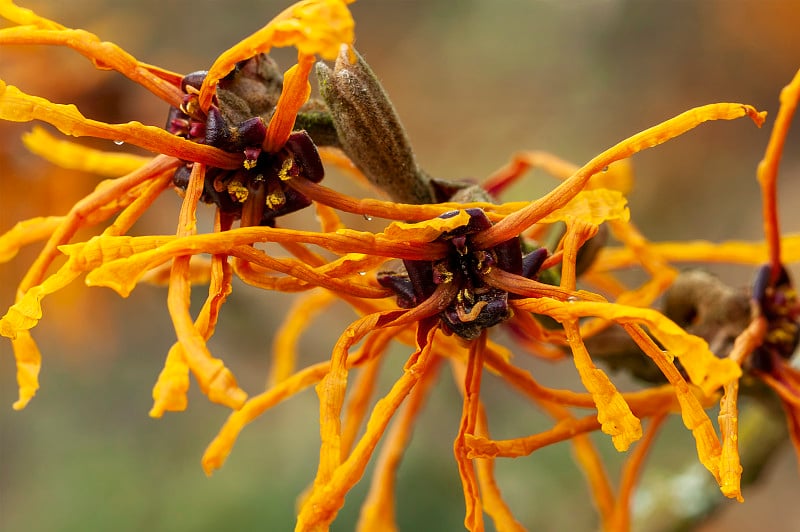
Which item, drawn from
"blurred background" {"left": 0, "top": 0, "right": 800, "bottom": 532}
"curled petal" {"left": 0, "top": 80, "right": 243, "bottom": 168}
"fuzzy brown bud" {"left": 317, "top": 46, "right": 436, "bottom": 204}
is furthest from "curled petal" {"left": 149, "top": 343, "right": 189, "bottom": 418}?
"blurred background" {"left": 0, "top": 0, "right": 800, "bottom": 532}

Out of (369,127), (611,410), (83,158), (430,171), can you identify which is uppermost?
(430,171)

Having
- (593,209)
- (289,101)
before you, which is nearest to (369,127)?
(289,101)

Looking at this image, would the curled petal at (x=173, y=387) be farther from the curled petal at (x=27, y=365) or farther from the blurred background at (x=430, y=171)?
the blurred background at (x=430, y=171)

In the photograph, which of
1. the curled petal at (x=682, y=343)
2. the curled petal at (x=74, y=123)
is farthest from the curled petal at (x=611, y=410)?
the curled petal at (x=74, y=123)

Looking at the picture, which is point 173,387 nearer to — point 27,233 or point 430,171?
point 27,233

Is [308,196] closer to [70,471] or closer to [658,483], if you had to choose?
[658,483]

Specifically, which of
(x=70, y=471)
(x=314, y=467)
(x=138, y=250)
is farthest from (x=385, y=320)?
(x=70, y=471)

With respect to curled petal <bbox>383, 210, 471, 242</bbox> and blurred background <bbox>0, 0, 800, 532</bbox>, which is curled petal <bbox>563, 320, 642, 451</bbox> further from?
blurred background <bbox>0, 0, 800, 532</bbox>

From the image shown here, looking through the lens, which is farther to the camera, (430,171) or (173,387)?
(430,171)

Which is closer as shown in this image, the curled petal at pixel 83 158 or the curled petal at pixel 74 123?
the curled petal at pixel 74 123

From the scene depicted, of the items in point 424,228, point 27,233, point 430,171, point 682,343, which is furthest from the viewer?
point 430,171
